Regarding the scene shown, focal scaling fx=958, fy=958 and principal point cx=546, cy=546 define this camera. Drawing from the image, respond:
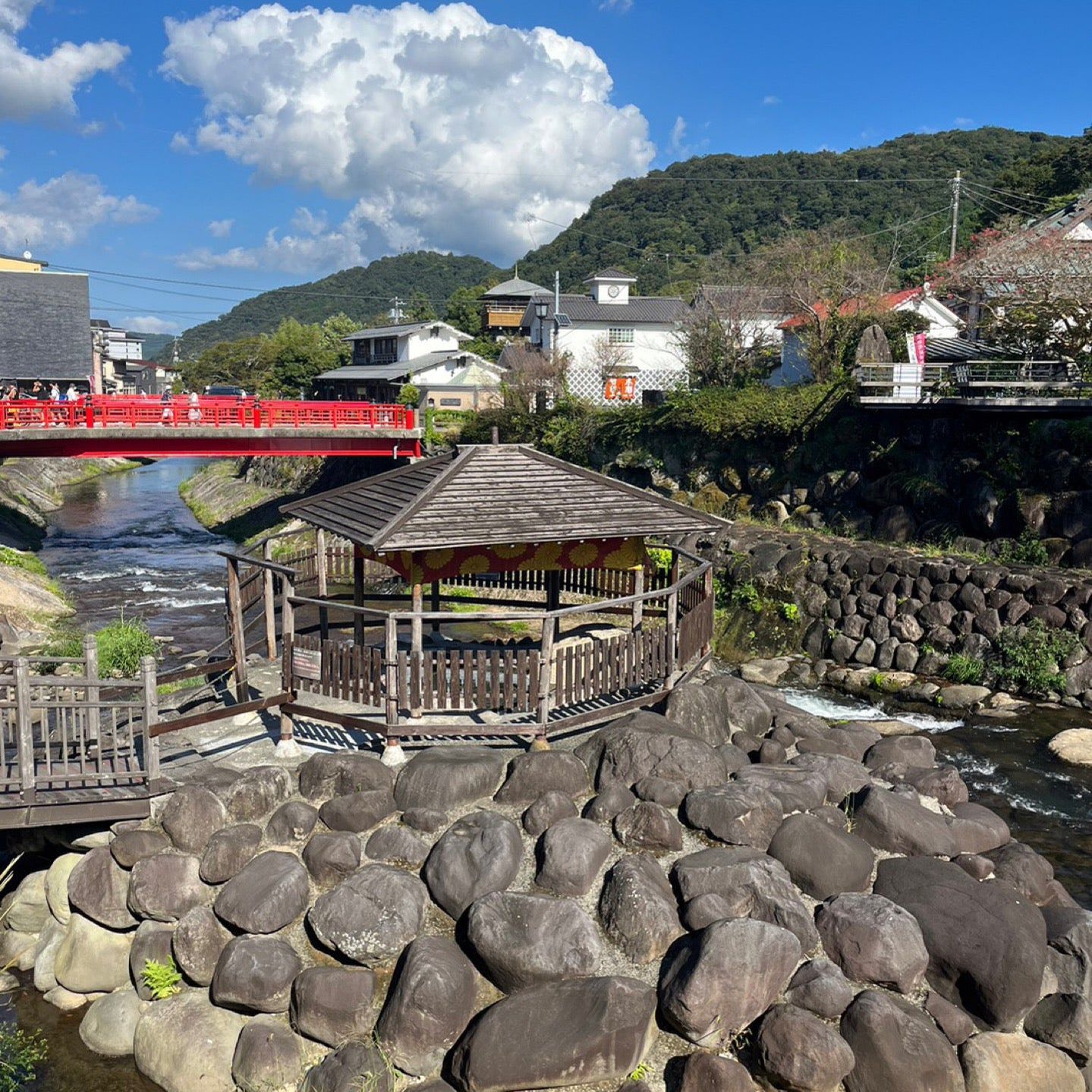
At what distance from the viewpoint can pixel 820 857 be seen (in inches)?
406

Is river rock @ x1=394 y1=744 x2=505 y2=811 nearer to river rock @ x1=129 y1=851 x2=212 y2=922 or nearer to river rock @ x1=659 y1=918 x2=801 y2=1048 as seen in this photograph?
Result: river rock @ x1=129 y1=851 x2=212 y2=922

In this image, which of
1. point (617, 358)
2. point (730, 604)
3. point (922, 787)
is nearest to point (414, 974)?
point (922, 787)

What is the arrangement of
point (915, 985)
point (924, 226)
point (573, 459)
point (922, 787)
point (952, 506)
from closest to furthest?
point (915, 985), point (922, 787), point (952, 506), point (573, 459), point (924, 226)

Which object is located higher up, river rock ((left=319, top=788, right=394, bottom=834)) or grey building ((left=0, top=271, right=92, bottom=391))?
grey building ((left=0, top=271, right=92, bottom=391))

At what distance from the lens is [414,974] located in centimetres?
892

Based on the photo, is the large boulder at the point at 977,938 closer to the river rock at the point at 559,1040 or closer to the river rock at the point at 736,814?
the river rock at the point at 736,814

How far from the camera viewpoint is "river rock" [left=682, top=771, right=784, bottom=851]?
34.9 ft

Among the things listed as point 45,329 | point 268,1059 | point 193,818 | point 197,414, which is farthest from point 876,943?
point 45,329

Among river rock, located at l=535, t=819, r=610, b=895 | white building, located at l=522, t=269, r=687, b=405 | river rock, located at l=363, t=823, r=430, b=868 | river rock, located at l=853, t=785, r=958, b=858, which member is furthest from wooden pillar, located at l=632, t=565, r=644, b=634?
white building, located at l=522, t=269, r=687, b=405

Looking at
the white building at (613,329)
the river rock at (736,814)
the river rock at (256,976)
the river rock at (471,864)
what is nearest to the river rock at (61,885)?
the river rock at (256,976)

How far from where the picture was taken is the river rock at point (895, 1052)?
8.34 m

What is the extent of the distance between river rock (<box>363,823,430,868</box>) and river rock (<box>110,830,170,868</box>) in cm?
234

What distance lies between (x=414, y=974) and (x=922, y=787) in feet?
23.4

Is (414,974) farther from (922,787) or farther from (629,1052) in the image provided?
(922,787)
